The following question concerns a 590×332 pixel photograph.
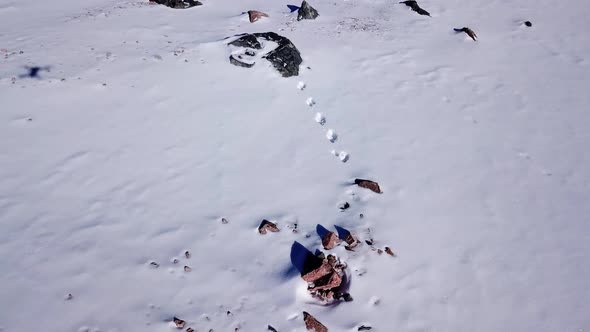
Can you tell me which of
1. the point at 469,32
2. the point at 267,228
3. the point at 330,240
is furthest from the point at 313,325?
the point at 469,32

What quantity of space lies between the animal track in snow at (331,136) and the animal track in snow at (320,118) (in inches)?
11.6

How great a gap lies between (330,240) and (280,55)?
5.32m

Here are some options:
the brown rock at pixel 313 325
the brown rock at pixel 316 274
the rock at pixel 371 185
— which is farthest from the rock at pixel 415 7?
the brown rock at pixel 313 325

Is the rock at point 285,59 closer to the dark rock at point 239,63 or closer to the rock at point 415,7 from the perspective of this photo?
the dark rock at point 239,63

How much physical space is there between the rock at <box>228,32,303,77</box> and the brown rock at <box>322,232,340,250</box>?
4.79 meters

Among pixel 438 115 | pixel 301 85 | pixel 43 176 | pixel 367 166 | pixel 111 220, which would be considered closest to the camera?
pixel 111 220

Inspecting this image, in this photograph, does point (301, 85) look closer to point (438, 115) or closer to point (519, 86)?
point (438, 115)

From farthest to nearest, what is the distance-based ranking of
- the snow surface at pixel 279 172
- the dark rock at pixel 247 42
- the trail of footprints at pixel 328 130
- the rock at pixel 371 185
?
the dark rock at pixel 247 42
the trail of footprints at pixel 328 130
the rock at pixel 371 185
the snow surface at pixel 279 172

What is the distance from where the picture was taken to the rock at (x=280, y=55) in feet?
31.8

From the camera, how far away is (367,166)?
7508 mm

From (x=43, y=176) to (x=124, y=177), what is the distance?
1284mm

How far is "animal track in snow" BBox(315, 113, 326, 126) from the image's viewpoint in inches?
338

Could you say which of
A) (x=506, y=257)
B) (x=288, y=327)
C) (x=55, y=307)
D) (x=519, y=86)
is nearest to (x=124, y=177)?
(x=55, y=307)

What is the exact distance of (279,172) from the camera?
7.41m
